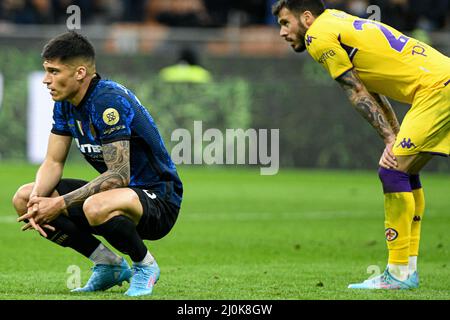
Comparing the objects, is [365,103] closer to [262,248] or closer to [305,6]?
[305,6]

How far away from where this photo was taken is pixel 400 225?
7.38m

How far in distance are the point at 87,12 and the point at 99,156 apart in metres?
19.1

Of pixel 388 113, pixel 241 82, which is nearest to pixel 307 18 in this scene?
pixel 388 113

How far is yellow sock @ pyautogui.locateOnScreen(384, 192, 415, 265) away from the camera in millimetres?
7355

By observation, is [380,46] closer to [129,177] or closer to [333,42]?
[333,42]

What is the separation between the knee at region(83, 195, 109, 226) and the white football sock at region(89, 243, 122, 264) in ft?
2.28

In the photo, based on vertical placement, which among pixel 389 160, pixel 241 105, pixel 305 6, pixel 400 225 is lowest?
pixel 241 105

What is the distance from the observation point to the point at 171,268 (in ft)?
28.6

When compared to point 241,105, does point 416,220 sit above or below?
above

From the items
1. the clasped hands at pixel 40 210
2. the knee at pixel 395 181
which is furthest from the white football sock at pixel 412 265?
Answer: the clasped hands at pixel 40 210

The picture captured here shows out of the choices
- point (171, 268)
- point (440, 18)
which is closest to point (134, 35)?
point (440, 18)

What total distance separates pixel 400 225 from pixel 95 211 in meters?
2.14

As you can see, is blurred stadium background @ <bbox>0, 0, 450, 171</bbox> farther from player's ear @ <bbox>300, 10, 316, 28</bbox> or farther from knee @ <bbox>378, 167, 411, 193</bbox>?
knee @ <bbox>378, 167, 411, 193</bbox>

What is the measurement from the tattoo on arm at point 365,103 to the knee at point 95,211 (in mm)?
1965
